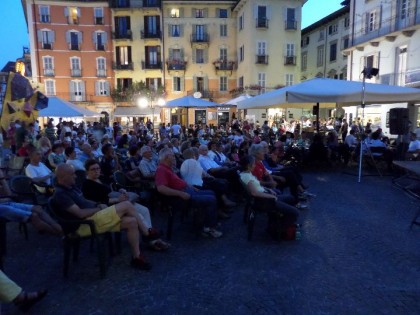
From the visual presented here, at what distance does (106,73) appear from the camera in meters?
34.9

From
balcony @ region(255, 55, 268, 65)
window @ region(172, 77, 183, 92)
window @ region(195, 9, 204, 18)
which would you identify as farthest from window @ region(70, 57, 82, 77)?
balcony @ region(255, 55, 268, 65)

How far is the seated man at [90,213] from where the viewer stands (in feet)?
11.3

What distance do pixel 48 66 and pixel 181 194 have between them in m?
35.1

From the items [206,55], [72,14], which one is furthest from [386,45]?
[72,14]

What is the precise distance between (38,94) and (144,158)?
260 inches

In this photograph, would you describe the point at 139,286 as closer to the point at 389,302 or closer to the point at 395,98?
the point at 389,302

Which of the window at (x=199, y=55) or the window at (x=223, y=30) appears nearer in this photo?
the window at (x=223, y=30)

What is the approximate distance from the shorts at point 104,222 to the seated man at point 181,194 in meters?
0.97

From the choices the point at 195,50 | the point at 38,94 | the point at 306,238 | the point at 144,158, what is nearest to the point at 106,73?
the point at 195,50

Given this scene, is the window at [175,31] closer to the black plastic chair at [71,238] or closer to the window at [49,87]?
the window at [49,87]

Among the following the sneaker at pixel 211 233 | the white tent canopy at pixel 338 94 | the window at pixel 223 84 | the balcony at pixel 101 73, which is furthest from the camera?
the balcony at pixel 101 73

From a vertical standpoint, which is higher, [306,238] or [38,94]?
[38,94]

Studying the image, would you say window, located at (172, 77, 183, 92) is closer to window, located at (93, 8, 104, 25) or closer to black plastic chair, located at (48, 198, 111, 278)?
window, located at (93, 8, 104, 25)

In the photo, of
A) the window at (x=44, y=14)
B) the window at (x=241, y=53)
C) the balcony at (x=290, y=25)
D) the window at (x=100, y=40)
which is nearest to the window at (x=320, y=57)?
the balcony at (x=290, y=25)
